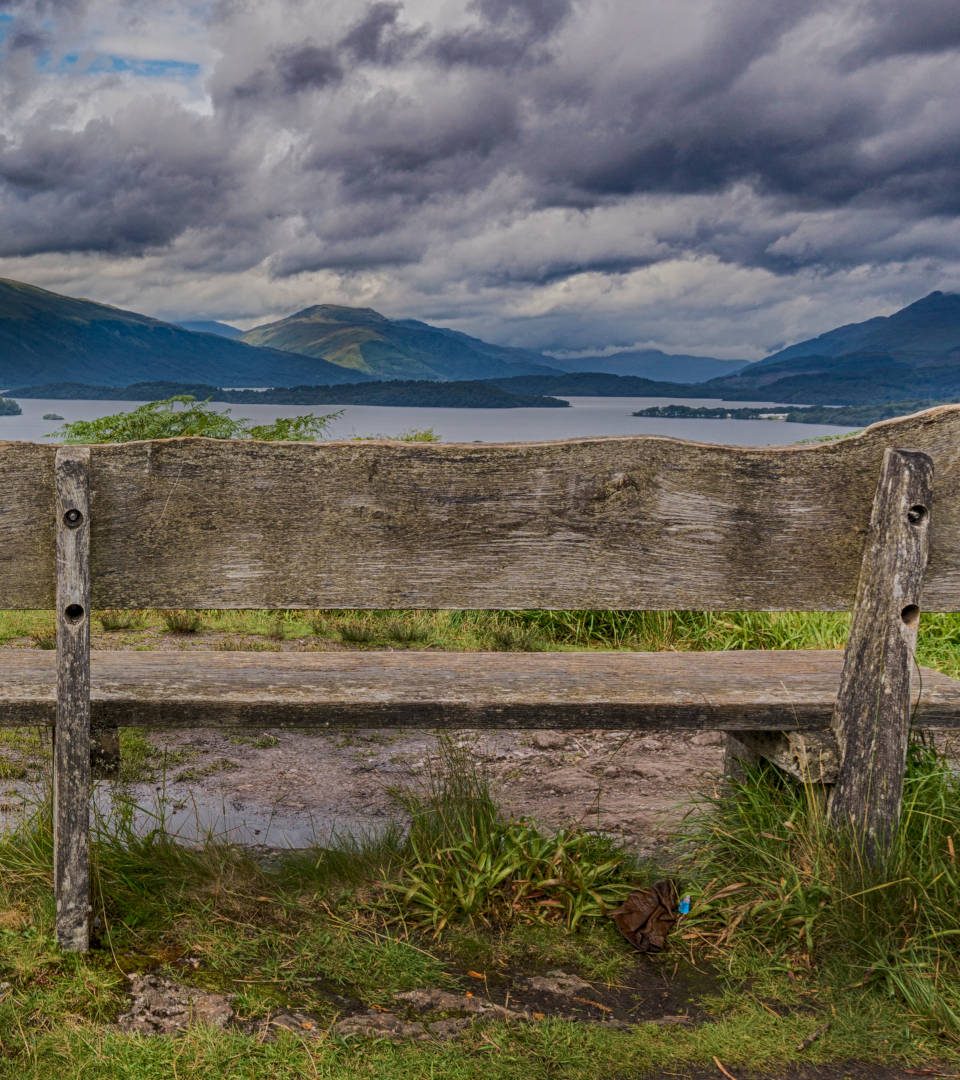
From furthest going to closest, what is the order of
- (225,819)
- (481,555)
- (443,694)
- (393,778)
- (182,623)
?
(182,623) → (393,778) → (225,819) → (443,694) → (481,555)

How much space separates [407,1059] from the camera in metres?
2.32

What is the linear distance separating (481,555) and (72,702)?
1.19 m

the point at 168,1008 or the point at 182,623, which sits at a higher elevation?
the point at 182,623

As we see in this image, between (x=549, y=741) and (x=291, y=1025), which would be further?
(x=549, y=741)

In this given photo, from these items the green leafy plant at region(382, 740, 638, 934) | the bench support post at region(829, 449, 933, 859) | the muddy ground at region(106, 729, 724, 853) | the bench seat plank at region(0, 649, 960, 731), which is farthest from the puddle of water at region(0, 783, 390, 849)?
the bench support post at region(829, 449, 933, 859)

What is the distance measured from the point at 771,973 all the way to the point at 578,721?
0.90m

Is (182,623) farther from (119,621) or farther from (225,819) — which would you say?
(225,819)

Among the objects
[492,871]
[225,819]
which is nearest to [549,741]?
[225,819]

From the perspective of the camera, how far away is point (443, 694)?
2.82m

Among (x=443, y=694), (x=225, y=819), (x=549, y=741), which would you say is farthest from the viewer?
(x=549, y=741)

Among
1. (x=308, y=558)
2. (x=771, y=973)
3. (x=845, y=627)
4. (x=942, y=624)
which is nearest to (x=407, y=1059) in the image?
(x=771, y=973)

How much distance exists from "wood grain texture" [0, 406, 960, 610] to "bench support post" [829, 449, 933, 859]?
114 mm

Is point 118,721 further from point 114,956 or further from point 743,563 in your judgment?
point 743,563

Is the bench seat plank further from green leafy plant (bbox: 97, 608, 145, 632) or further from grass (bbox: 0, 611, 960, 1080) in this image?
green leafy plant (bbox: 97, 608, 145, 632)
